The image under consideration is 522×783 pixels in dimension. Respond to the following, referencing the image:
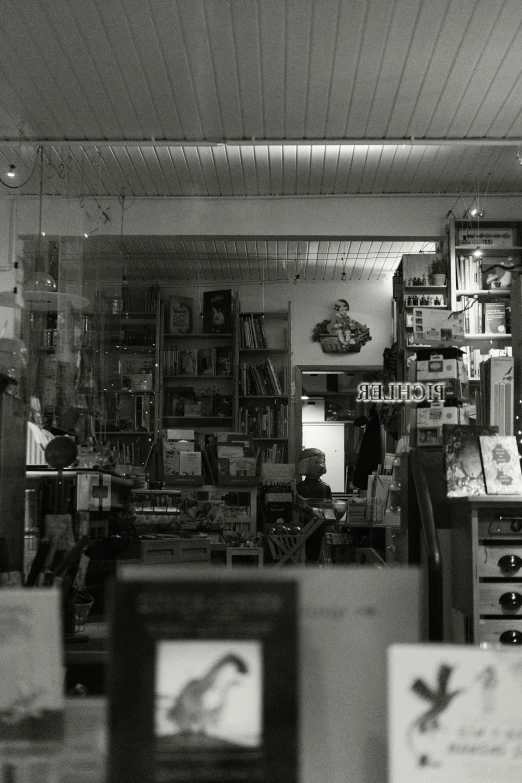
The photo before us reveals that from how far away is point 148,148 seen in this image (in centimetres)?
668

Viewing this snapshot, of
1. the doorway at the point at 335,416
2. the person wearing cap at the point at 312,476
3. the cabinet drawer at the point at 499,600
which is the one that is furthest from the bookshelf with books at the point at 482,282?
the cabinet drawer at the point at 499,600

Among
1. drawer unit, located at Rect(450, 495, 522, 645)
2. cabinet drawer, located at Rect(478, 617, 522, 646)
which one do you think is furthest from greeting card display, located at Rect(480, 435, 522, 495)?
cabinet drawer, located at Rect(478, 617, 522, 646)

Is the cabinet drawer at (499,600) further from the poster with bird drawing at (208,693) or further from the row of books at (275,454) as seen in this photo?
the row of books at (275,454)

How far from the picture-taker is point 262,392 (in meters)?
9.63

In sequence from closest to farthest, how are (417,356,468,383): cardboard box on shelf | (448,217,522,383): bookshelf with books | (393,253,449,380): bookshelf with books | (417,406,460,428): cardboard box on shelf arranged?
1. (417,406,460,428): cardboard box on shelf
2. (417,356,468,383): cardboard box on shelf
3. (448,217,522,383): bookshelf with books
4. (393,253,449,380): bookshelf with books

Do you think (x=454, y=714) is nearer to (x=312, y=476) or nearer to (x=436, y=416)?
(x=436, y=416)

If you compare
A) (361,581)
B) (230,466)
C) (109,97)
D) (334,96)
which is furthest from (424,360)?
(361,581)

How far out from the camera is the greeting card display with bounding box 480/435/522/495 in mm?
3887

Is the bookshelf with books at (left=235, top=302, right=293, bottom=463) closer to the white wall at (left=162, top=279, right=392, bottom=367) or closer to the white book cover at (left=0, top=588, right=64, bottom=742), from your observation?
the white wall at (left=162, top=279, right=392, bottom=367)

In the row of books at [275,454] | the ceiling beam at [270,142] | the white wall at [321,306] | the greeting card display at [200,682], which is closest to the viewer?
the greeting card display at [200,682]

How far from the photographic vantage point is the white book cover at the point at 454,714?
2.49ft

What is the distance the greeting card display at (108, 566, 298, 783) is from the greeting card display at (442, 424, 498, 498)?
314 centimetres

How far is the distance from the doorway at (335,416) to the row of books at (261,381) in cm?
52

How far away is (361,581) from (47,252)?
600 cm
